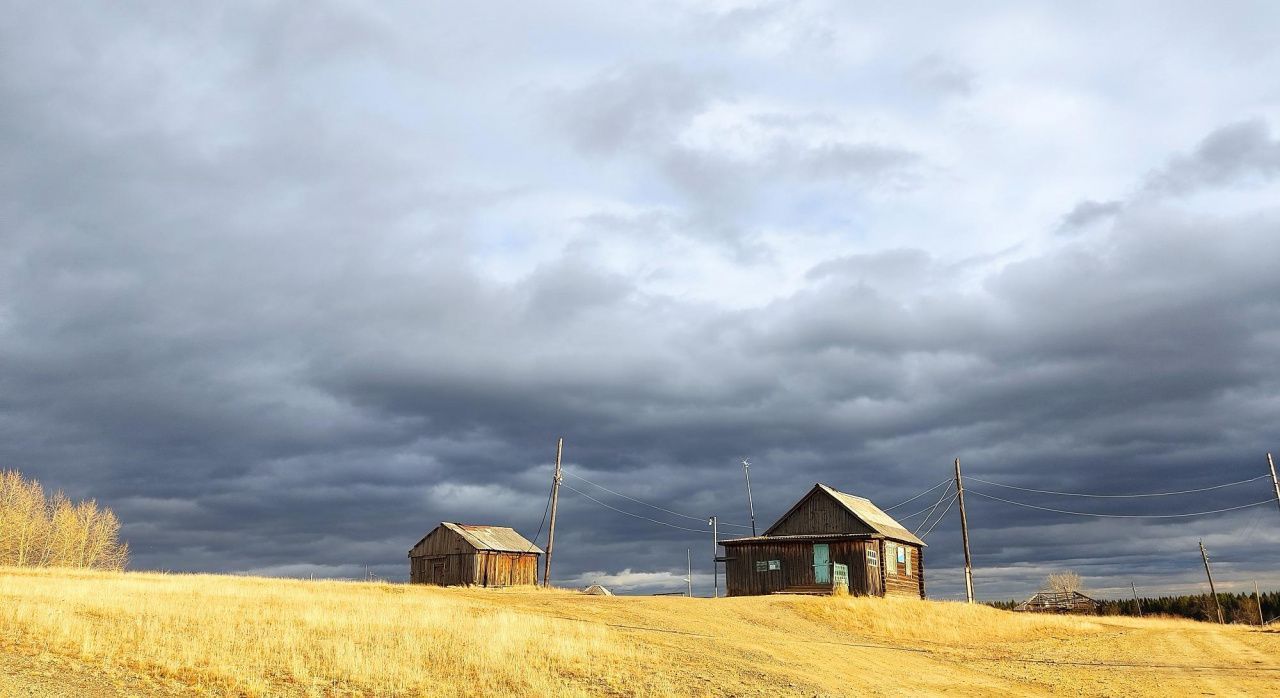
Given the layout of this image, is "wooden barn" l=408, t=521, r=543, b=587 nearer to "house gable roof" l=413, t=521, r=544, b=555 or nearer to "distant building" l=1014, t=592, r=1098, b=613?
"house gable roof" l=413, t=521, r=544, b=555

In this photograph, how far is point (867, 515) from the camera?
56719 mm

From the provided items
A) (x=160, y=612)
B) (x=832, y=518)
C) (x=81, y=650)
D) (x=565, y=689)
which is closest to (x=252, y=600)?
(x=160, y=612)

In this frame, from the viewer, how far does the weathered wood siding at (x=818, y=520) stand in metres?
54.2

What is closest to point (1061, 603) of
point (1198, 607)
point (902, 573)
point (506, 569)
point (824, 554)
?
point (1198, 607)

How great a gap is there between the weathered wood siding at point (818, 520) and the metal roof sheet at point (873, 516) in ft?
1.39

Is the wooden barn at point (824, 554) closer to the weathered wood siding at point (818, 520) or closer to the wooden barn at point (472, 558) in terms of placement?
the weathered wood siding at point (818, 520)

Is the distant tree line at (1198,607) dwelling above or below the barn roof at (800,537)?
below

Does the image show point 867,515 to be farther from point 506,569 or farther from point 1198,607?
point 1198,607

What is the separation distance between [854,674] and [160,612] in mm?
18403

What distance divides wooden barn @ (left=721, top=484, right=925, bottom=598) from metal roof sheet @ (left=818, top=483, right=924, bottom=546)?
0.09 m

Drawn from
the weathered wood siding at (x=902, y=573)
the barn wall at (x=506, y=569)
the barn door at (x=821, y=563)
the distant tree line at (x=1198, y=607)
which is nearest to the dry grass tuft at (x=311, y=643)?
the barn door at (x=821, y=563)

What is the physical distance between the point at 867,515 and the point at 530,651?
38.9m

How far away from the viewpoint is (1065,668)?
2781cm

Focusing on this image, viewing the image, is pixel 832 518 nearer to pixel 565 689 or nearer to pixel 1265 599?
pixel 565 689
